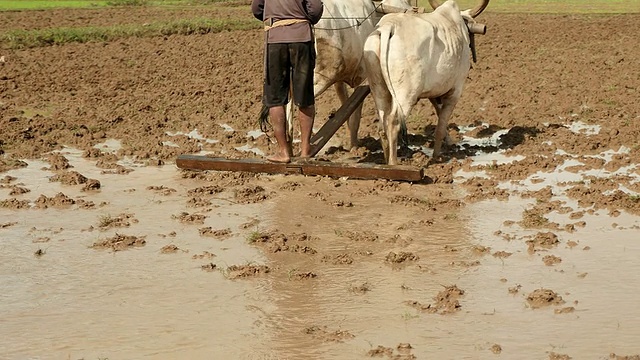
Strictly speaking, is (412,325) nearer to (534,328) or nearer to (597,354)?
(534,328)

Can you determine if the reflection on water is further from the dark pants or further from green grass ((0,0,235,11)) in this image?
green grass ((0,0,235,11))

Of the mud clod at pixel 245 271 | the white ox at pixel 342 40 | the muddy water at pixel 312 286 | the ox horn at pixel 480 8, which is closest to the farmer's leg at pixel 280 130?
the white ox at pixel 342 40

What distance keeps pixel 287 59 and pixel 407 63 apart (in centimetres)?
111

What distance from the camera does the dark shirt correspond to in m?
8.24

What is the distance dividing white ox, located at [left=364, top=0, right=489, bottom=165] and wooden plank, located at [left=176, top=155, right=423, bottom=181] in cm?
47

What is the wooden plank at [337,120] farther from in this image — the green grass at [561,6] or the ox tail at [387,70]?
the green grass at [561,6]

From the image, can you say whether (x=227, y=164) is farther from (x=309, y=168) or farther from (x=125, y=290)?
(x=125, y=290)

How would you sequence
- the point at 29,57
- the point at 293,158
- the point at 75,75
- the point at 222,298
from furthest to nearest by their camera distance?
the point at 29,57, the point at 75,75, the point at 293,158, the point at 222,298

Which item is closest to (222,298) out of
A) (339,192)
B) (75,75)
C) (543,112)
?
(339,192)

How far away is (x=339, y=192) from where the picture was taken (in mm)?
8453

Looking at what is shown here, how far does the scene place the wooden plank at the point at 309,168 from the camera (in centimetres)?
844

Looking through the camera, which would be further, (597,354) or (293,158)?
(293,158)

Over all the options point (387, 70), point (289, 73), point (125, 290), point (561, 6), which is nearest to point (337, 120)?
point (387, 70)

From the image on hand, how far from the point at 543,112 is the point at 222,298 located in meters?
7.14
